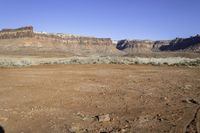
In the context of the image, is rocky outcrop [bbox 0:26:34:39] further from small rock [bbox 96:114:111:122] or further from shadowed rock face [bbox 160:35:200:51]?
small rock [bbox 96:114:111:122]

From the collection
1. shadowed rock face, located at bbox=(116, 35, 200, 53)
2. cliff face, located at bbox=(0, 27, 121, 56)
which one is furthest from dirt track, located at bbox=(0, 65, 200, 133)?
shadowed rock face, located at bbox=(116, 35, 200, 53)

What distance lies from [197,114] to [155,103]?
1.96 metres

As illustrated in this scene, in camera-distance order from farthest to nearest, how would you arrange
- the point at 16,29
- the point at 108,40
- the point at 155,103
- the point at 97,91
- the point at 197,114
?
the point at 108,40 < the point at 16,29 < the point at 97,91 < the point at 155,103 < the point at 197,114

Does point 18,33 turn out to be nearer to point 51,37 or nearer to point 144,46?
point 51,37

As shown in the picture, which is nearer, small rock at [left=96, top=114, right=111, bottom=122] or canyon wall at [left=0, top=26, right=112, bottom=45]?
small rock at [left=96, top=114, right=111, bottom=122]

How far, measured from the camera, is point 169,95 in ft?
38.8

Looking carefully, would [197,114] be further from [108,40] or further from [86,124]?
[108,40]

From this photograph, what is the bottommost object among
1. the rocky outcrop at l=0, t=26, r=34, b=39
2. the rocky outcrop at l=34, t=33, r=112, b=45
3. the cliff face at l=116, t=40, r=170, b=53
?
the cliff face at l=116, t=40, r=170, b=53

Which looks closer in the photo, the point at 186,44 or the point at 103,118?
the point at 103,118

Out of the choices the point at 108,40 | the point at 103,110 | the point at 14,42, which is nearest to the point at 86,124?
the point at 103,110

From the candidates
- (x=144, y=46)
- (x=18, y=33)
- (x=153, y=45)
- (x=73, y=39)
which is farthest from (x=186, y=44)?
(x=18, y=33)

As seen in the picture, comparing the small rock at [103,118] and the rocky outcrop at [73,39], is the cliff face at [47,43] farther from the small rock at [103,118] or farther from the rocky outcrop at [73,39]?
the small rock at [103,118]

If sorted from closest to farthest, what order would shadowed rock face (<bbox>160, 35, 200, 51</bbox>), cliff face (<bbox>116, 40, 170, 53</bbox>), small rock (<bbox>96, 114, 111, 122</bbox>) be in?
small rock (<bbox>96, 114, 111, 122</bbox>)
shadowed rock face (<bbox>160, 35, 200, 51</bbox>)
cliff face (<bbox>116, 40, 170, 53</bbox>)

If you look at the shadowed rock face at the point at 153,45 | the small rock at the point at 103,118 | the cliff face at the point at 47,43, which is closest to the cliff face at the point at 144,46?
the shadowed rock face at the point at 153,45
